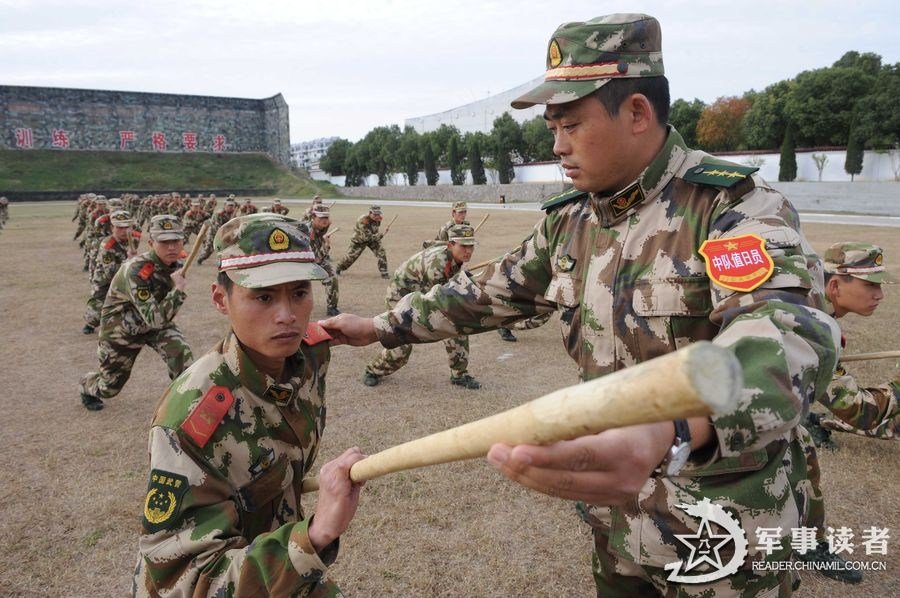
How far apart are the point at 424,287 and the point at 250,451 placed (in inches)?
233

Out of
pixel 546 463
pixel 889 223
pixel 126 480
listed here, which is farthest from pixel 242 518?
pixel 889 223

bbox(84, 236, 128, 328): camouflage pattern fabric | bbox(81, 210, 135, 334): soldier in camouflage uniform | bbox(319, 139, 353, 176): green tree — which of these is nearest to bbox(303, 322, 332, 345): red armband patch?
bbox(84, 236, 128, 328): camouflage pattern fabric

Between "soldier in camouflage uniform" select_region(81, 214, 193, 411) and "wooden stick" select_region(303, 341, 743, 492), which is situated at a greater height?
"wooden stick" select_region(303, 341, 743, 492)

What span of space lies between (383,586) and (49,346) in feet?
26.7

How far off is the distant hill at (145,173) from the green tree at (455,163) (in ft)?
39.7

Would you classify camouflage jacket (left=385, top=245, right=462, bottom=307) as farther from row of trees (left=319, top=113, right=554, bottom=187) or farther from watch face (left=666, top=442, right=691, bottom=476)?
row of trees (left=319, top=113, right=554, bottom=187)

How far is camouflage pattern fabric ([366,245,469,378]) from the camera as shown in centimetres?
728

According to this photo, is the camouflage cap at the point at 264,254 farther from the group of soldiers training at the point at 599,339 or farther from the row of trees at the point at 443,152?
the row of trees at the point at 443,152

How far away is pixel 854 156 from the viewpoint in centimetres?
3409

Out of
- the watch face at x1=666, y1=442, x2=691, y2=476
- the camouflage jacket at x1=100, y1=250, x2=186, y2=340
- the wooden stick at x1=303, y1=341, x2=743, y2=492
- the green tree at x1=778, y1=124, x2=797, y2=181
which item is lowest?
the camouflage jacket at x1=100, y1=250, x2=186, y2=340

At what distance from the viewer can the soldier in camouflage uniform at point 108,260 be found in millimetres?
9172

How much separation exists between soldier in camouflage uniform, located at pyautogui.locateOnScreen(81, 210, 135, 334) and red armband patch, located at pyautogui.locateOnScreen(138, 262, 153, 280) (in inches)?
127

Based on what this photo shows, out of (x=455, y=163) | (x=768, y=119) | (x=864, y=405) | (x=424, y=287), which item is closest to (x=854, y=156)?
(x=768, y=119)

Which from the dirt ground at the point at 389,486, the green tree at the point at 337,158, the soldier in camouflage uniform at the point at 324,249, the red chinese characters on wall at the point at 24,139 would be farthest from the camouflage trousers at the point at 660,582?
the green tree at the point at 337,158
